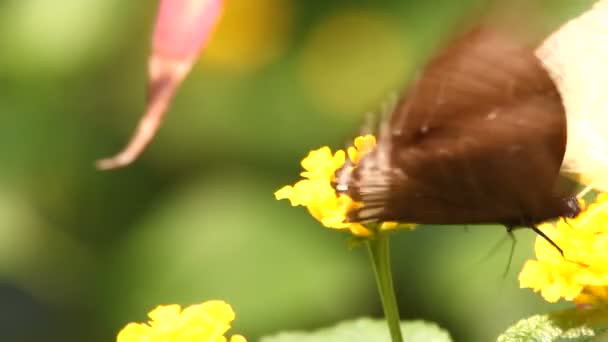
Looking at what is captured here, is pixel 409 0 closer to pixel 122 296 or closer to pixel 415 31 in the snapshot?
pixel 415 31

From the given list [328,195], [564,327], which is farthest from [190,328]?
[564,327]

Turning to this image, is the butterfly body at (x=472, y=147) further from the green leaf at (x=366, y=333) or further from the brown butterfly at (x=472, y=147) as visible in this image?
the green leaf at (x=366, y=333)

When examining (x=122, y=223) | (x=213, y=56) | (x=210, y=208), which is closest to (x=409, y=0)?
(x=213, y=56)

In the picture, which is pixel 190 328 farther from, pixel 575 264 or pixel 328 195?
pixel 575 264

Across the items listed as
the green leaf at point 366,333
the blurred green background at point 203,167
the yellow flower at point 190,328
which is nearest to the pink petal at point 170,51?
the yellow flower at point 190,328

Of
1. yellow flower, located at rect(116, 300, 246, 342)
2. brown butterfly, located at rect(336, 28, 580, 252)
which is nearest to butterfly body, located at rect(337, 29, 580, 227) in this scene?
brown butterfly, located at rect(336, 28, 580, 252)

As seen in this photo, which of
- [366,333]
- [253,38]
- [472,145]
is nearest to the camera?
[472,145]
